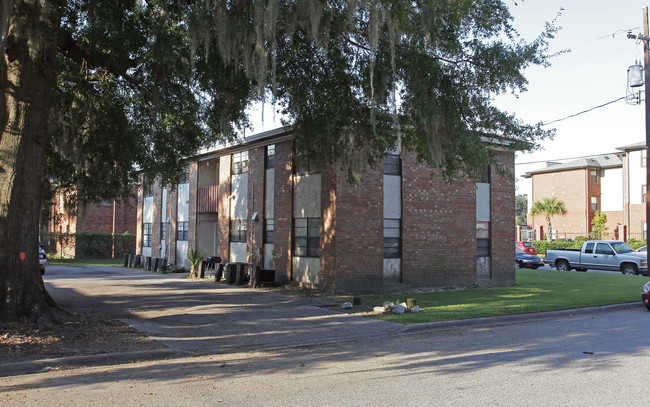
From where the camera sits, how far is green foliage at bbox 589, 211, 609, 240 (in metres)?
52.2

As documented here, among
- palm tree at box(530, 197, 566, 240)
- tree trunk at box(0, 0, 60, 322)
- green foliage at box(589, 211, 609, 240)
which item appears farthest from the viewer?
palm tree at box(530, 197, 566, 240)

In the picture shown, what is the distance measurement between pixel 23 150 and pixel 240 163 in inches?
560

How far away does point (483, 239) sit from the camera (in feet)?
70.6

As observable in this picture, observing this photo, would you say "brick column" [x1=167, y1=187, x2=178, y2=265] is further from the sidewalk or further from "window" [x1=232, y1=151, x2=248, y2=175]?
the sidewalk

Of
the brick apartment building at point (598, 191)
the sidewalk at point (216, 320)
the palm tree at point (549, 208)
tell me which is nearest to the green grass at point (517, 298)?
the sidewalk at point (216, 320)

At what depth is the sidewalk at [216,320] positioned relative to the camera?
9562 mm

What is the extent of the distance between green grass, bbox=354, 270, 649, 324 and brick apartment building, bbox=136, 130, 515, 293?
123cm

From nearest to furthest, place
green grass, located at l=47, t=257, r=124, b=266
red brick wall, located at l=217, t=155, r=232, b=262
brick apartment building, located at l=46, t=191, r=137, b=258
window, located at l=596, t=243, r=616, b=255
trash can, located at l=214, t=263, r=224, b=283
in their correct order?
trash can, located at l=214, t=263, r=224, b=283, red brick wall, located at l=217, t=155, r=232, b=262, window, located at l=596, t=243, r=616, b=255, green grass, located at l=47, t=257, r=124, b=266, brick apartment building, located at l=46, t=191, r=137, b=258

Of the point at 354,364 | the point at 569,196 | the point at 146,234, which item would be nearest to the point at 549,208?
the point at 569,196

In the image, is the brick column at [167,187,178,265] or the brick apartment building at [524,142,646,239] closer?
the brick column at [167,187,178,265]

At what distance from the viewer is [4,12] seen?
30.1 feet

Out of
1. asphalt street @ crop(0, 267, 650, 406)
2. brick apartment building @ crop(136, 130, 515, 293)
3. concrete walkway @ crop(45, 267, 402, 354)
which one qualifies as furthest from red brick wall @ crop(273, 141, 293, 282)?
asphalt street @ crop(0, 267, 650, 406)

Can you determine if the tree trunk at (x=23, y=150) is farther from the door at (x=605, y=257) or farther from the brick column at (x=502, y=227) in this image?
the door at (x=605, y=257)

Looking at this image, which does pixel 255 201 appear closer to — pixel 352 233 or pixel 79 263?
pixel 352 233
